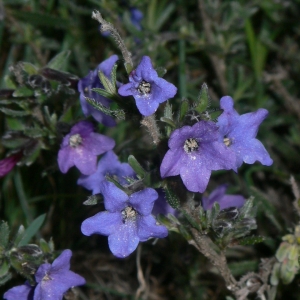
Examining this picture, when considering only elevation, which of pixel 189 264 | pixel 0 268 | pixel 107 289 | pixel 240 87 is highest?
pixel 240 87

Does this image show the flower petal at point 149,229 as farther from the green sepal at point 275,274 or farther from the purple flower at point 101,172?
the green sepal at point 275,274

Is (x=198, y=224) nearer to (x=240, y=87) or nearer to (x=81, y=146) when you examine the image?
(x=81, y=146)

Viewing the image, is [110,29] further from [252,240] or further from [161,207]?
[252,240]

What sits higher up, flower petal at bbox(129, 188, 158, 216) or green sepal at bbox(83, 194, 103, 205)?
flower petal at bbox(129, 188, 158, 216)

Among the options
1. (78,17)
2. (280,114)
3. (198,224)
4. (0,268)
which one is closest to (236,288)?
(198,224)

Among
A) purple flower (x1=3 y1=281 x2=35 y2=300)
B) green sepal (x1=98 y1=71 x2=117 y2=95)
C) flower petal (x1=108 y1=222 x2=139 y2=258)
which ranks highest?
green sepal (x1=98 y1=71 x2=117 y2=95)

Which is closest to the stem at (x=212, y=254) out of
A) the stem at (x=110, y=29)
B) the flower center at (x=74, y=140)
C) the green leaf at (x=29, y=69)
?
the flower center at (x=74, y=140)

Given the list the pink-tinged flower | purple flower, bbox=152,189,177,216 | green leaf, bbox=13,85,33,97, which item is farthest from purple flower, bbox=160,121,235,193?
the pink-tinged flower

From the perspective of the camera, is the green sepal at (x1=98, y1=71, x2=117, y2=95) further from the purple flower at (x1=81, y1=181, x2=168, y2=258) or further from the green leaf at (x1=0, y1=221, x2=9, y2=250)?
the green leaf at (x1=0, y1=221, x2=9, y2=250)
